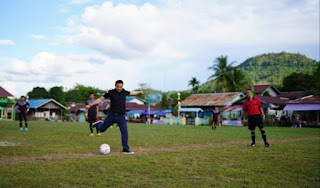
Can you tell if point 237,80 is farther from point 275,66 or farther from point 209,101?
point 275,66

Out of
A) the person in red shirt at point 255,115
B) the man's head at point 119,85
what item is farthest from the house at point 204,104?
the man's head at point 119,85

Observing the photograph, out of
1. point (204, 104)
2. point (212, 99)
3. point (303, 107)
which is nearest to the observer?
point (303, 107)

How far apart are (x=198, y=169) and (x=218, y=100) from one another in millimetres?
42850

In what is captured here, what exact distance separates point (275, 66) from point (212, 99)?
251 feet

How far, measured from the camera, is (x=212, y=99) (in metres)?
49.3

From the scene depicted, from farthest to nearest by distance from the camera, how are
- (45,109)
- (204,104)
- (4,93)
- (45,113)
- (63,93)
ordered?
(63,93) < (45,113) < (45,109) < (4,93) < (204,104)

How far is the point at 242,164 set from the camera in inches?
265

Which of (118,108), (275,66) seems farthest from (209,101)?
(275,66)

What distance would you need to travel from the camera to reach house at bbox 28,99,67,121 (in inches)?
2394

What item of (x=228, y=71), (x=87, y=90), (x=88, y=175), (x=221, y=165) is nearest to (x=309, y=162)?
(x=221, y=165)

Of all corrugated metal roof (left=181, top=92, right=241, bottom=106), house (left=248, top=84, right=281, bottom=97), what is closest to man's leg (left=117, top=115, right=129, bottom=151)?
corrugated metal roof (left=181, top=92, right=241, bottom=106)

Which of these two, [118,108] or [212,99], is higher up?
[212,99]

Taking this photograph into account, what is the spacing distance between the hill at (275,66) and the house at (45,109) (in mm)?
68054

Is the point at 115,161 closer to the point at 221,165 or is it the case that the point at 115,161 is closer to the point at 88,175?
the point at 88,175
